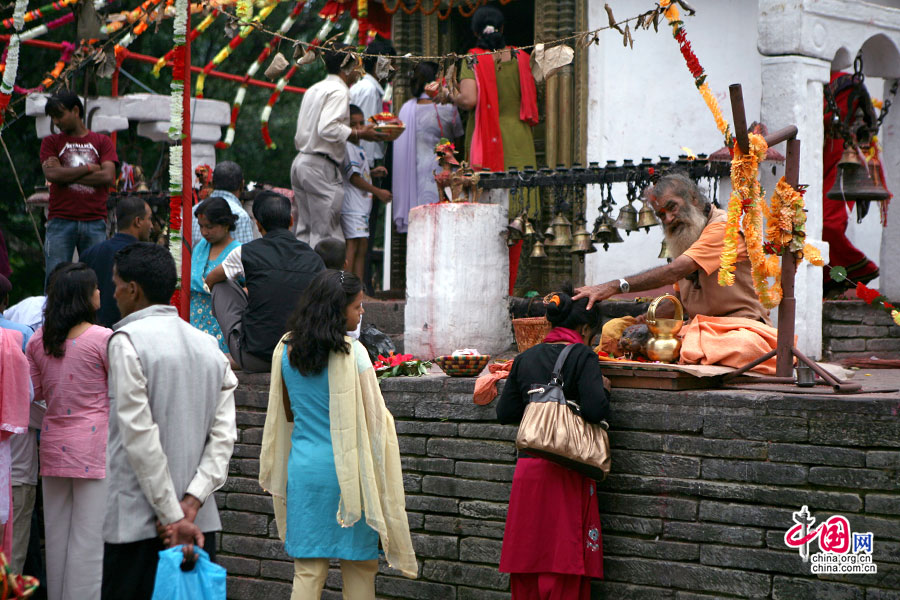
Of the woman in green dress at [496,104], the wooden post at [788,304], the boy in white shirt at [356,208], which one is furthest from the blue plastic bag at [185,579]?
the woman in green dress at [496,104]

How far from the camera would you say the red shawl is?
936cm

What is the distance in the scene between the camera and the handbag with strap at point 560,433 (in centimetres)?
518

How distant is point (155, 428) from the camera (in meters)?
4.23

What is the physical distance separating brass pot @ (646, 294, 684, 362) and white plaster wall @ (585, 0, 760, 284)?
126 inches

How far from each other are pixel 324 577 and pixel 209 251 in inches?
116

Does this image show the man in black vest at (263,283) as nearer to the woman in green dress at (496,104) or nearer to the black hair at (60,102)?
the black hair at (60,102)

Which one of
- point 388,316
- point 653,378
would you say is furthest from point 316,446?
point 388,316

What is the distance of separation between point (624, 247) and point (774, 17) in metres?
2.73

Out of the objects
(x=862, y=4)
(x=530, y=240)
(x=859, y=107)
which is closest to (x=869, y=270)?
(x=859, y=107)

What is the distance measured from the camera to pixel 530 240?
25.5 feet

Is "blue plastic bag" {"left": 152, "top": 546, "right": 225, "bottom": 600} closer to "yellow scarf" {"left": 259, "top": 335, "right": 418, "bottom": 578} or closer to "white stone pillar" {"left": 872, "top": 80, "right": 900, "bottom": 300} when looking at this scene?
"yellow scarf" {"left": 259, "top": 335, "right": 418, "bottom": 578}

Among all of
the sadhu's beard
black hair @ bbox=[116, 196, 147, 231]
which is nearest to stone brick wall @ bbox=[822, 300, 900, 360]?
the sadhu's beard

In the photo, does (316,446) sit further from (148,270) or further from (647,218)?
(647,218)

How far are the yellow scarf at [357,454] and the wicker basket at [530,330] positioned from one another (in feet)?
5.15
